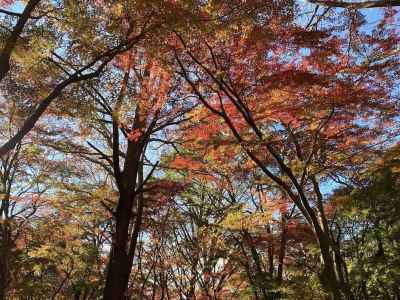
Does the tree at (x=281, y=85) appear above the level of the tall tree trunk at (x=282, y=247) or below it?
above

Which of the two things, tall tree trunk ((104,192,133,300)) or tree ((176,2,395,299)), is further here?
tall tree trunk ((104,192,133,300))

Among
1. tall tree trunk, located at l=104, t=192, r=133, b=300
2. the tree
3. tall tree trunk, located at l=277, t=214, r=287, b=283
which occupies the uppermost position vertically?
the tree

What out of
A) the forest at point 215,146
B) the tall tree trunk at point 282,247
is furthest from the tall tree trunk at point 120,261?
the tall tree trunk at point 282,247

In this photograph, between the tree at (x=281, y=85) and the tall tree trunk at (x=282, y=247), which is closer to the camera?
the tree at (x=281, y=85)

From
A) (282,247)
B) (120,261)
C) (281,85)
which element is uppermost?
(281,85)

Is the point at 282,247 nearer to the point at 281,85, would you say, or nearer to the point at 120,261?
the point at 120,261

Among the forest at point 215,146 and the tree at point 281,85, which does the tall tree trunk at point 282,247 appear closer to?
the forest at point 215,146

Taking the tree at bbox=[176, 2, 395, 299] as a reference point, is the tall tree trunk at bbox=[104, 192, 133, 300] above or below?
below

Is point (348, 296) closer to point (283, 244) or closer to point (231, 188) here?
point (283, 244)

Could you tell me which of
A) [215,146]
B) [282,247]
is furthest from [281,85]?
[282,247]

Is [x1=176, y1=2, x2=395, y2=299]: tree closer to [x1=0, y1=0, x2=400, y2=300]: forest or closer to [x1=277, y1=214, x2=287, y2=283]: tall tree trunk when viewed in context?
[x1=0, y1=0, x2=400, y2=300]: forest

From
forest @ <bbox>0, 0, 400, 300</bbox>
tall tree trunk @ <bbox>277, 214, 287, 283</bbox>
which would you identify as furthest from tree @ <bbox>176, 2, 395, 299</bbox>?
tall tree trunk @ <bbox>277, 214, 287, 283</bbox>

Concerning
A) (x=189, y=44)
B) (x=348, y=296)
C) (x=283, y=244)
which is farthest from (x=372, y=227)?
(x=189, y=44)

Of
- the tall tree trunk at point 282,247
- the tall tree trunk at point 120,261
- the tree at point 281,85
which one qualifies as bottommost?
the tall tree trunk at point 120,261
